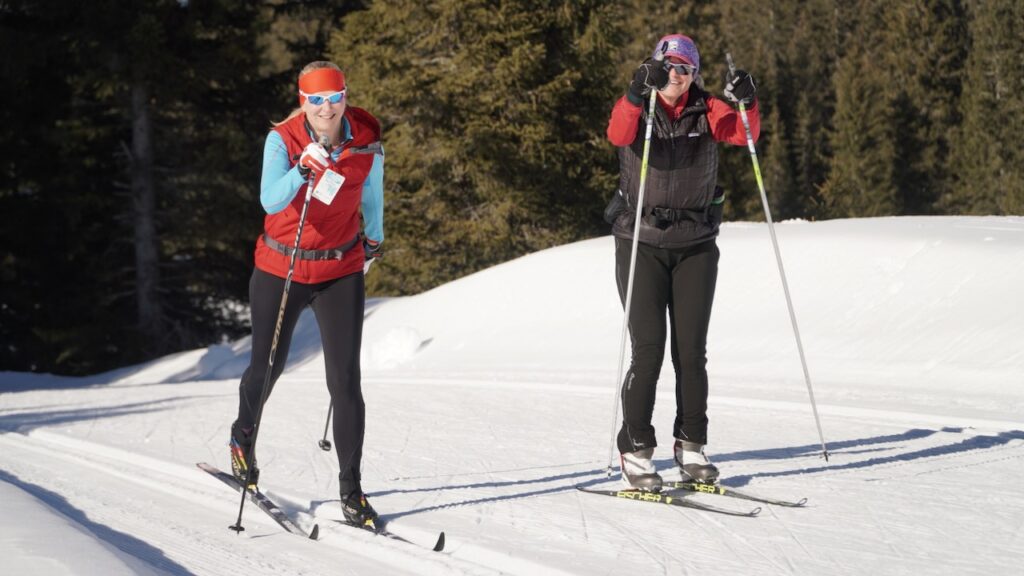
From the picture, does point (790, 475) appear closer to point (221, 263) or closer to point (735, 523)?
point (735, 523)

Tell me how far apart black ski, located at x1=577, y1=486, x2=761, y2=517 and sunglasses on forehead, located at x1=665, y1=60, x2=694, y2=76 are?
1.93 meters

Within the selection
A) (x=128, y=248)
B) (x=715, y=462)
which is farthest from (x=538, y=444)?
(x=128, y=248)

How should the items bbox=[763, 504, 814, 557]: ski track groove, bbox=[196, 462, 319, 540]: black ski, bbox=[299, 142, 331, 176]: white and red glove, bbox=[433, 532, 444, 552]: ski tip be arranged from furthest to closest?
bbox=[196, 462, 319, 540]: black ski
bbox=[299, 142, 331, 176]: white and red glove
bbox=[433, 532, 444, 552]: ski tip
bbox=[763, 504, 814, 557]: ski track groove

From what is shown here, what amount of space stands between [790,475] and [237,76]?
2189 centimetres

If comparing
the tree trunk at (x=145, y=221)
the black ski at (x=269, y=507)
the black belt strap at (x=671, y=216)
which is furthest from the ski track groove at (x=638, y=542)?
the tree trunk at (x=145, y=221)

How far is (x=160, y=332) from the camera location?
83.6 feet

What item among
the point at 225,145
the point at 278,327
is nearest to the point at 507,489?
the point at 278,327

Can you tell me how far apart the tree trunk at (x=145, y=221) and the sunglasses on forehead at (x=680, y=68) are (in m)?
20.7

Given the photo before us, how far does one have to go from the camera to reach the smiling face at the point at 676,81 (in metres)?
5.37

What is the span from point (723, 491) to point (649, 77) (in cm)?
194

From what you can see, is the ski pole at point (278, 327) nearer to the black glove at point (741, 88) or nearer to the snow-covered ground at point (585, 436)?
the snow-covered ground at point (585, 436)

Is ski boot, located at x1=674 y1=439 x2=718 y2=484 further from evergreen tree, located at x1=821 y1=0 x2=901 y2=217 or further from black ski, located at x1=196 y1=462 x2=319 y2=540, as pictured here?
evergreen tree, located at x1=821 y1=0 x2=901 y2=217

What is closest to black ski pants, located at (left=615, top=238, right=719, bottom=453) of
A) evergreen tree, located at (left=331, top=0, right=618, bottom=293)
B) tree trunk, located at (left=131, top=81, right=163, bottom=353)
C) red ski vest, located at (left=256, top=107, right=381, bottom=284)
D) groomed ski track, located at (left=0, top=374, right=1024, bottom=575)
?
groomed ski track, located at (left=0, top=374, right=1024, bottom=575)

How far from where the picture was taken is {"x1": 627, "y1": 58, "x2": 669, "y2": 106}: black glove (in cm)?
527
